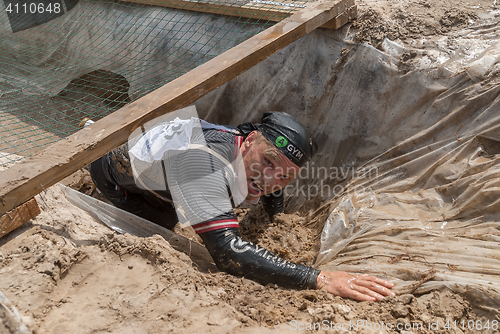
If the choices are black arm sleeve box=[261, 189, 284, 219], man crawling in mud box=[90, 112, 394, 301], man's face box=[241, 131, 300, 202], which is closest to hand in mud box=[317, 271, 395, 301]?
man crawling in mud box=[90, 112, 394, 301]

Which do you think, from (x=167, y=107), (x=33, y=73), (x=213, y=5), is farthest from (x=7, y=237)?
(x=33, y=73)

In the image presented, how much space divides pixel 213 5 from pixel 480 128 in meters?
3.07

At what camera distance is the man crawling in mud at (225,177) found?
1907 mm

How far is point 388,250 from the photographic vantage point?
7.04ft

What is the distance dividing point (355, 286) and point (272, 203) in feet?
4.35

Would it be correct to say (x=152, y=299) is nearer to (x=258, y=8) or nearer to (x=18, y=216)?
(x=18, y=216)

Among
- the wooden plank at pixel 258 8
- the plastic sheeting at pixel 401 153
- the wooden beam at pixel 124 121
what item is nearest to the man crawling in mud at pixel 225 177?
the wooden beam at pixel 124 121

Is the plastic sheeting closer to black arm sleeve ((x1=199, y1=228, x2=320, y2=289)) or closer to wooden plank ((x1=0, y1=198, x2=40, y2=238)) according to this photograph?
black arm sleeve ((x1=199, y1=228, x2=320, y2=289))

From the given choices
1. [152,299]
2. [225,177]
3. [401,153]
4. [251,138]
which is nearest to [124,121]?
[225,177]

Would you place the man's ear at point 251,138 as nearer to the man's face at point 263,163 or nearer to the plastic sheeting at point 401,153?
the man's face at point 263,163

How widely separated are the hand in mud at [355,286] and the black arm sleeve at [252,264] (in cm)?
7

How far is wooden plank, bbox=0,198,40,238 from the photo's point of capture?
1.75 m

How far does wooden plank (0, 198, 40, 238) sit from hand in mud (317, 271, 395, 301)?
1.56 m

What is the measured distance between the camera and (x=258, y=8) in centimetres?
364
